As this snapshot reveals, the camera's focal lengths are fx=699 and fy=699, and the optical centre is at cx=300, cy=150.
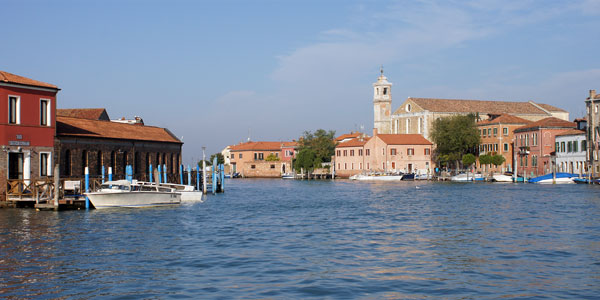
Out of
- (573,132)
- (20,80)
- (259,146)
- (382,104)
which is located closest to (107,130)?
(20,80)

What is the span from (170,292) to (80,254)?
19.4 feet

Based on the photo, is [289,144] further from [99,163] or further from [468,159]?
[99,163]

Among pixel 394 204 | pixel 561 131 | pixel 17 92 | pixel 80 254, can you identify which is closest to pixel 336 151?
pixel 561 131

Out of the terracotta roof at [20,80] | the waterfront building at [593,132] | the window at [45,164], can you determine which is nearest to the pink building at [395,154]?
the waterfront building at [593,132]

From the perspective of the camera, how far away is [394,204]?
1641 inches

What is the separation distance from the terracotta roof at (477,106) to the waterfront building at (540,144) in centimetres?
1887

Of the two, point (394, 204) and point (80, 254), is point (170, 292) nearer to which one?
point (80, 254)

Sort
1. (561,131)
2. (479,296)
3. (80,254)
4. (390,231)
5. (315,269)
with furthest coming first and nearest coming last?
(561,131) < (390,231) < (80,254) < (315,269) < (479,296)

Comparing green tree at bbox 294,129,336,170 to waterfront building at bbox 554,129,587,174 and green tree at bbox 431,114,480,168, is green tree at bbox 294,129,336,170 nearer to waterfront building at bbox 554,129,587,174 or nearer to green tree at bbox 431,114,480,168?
green tree at bbox 431,114,480,168

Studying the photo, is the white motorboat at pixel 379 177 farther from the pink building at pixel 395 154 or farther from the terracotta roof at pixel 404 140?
the terracotta roof at pixel 404 140

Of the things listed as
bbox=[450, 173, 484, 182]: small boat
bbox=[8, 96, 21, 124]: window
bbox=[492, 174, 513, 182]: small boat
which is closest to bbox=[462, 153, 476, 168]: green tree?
bbox=[450, 173, 484, 182]: small boat

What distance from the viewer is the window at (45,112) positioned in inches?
1366

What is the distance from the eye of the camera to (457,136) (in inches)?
3541

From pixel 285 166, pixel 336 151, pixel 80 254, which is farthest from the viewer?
pixel 285 166
